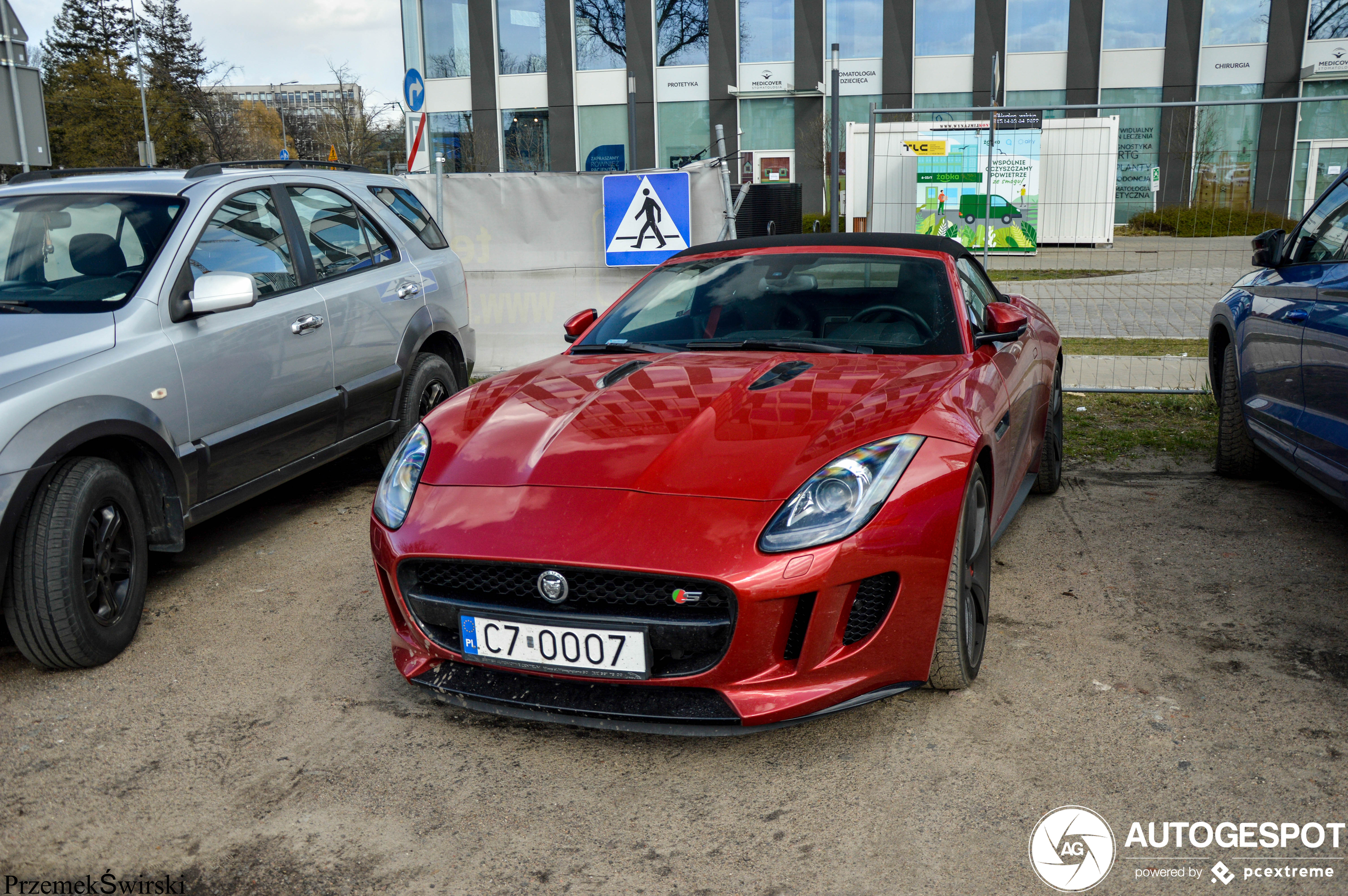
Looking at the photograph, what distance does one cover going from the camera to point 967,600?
3.13 m

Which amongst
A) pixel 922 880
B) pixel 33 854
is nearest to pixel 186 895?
pixel 33 854

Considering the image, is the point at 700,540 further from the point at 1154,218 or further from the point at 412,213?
the point at 1154,218

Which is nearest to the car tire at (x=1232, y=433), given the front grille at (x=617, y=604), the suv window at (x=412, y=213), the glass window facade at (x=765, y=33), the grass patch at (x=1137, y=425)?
the grass patch at (x=1137, y=425)

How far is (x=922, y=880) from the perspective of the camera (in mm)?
2396

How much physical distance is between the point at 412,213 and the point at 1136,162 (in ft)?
24.8

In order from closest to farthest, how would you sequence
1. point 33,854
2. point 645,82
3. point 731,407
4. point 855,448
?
point 33,854 < point 855,448 < point 731,407 < point 645,82

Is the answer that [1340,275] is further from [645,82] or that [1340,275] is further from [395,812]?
[645,82]

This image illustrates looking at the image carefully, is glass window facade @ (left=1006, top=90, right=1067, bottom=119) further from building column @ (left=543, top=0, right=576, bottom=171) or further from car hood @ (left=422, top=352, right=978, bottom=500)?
car hood @ (left=422, top=352, right=978, bottom=500)

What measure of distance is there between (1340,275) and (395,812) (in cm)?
394

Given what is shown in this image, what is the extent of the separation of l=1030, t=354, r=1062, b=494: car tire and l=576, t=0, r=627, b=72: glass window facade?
101ft

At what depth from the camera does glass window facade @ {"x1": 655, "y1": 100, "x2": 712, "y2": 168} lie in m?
33.6

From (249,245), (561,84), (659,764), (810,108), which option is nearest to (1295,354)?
(659,764)

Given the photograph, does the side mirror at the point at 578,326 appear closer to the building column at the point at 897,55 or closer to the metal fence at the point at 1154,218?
the metal fence at the point at 1154,218

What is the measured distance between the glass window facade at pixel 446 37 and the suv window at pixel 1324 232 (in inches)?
1307
